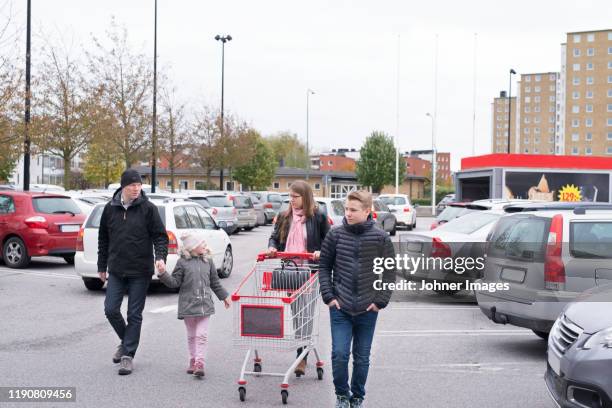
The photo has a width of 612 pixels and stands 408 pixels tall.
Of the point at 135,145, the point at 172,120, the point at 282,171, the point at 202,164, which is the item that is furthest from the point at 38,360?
the point at 282,171

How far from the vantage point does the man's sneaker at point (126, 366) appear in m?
6.99

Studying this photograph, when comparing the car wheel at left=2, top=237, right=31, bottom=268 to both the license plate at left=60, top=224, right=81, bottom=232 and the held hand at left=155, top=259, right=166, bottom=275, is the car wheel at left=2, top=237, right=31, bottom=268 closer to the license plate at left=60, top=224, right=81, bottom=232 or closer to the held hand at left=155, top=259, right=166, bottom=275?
the license plate at left=60, top=224, right=81, bottom=232

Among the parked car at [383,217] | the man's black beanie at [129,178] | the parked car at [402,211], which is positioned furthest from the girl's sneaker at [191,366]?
the parked car at [402,211]

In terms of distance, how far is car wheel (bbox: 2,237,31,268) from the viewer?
1570cm

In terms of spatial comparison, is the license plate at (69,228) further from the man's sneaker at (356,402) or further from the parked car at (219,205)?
the man's sneaker at (356,402)

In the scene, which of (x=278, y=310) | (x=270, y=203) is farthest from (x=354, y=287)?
(x=270, y=203)

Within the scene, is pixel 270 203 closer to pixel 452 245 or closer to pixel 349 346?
pixel 452 245

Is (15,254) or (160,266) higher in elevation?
(160,266)

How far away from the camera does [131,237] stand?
23.7ft

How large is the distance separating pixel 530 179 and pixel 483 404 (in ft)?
116

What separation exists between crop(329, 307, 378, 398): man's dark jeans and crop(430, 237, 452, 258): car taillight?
6368mm

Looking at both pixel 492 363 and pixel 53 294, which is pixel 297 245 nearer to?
pixel 492 363

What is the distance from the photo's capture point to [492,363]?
7.76m

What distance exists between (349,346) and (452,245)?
657 cm
